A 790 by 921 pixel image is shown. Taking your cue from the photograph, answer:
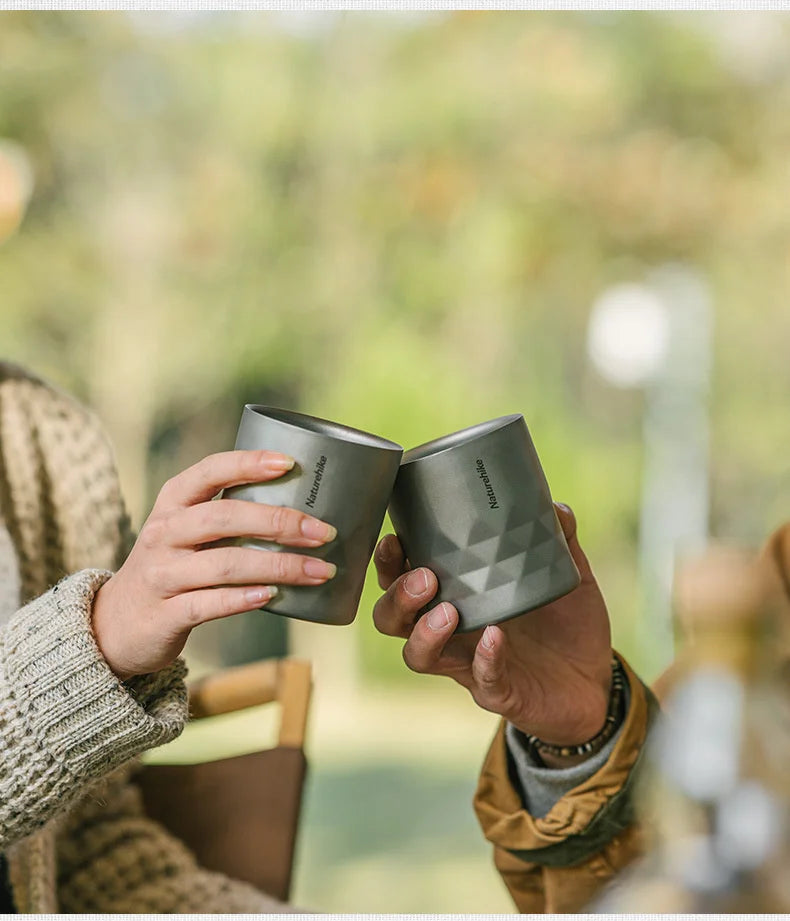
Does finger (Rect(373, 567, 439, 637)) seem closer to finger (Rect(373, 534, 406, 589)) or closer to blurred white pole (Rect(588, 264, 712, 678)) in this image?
finger (Rect(373, 534, 406, 589))

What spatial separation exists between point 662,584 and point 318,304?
1.71 m

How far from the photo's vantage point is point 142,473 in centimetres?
405

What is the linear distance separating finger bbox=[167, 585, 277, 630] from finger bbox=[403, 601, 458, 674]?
10 cm

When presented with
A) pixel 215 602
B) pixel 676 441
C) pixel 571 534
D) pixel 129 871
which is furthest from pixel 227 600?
pixel 676 441

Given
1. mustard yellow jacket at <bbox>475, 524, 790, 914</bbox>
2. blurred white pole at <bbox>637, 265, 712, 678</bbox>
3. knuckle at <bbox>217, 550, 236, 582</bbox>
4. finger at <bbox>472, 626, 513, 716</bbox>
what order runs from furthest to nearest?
1. blurred white pole at <bbox>637, 265, 712, 678</bbox>
2. mustard yellow jacket at <bbox>475, 524, 790, 914</bbox>
3. finger at <bbox>472, 626, 513, 716</bbox>
4. knuckle at <bbox>217, 550, 236, 582</bbox>

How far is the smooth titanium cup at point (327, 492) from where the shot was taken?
51cm

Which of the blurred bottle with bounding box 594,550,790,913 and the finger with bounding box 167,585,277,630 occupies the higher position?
the finger with bounding box 167,585,277,630

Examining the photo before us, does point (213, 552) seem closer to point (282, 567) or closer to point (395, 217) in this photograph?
point (282, 567)

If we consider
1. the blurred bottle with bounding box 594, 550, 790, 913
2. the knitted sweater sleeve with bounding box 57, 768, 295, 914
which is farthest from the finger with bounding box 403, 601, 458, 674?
the knitted sweater sleeve with bounding box 57, 768, 295, 914

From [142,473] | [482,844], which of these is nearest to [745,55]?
[142,473]

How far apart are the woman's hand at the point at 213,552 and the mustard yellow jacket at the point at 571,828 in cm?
31

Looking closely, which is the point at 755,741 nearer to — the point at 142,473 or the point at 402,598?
the point at 402,598

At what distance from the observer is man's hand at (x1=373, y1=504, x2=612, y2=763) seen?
0.58 m

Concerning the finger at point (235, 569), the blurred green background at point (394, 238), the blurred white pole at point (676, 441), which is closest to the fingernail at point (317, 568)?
the finger at point (235, 569)
